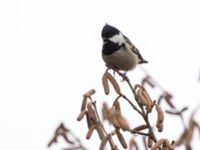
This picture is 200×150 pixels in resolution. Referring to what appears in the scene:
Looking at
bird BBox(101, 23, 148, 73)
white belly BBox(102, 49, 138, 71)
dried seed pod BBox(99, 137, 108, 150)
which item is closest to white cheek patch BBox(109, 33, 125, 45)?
bird BBox(101, 23, 148, 73)

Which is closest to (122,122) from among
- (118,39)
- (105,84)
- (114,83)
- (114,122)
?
(114,122)

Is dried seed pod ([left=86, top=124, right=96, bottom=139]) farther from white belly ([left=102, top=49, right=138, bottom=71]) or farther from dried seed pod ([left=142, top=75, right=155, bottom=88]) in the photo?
white belly ([left=102, top=49, right=138, bottom=71])

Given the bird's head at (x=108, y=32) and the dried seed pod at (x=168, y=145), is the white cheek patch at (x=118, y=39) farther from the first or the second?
the dried seed pod at (x=168, y=145)

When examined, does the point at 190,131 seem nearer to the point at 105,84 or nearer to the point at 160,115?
the point at 160,115

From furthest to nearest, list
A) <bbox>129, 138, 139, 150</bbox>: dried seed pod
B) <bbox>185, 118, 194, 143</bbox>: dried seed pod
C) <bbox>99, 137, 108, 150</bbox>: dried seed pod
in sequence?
<bbox>129, 138, 139, 150</bbox>: dried seed pod, <bbox>99, 137, 108, 150</bbox>: dried seed pod, <bbox>185, 118, 194, 143</bbox>: dried seed pod

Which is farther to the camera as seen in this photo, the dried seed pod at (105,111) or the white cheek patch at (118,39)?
the white cheek patch at (118,39)

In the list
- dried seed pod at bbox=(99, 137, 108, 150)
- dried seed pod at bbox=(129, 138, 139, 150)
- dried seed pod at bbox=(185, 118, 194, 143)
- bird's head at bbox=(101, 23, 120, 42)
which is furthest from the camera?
bird's head at bbox=(101, 23, 120, 42)

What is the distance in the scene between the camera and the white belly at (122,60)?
5367 millimetres

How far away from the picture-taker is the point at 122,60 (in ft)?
18.2

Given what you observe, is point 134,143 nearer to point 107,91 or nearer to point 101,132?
point 101,132

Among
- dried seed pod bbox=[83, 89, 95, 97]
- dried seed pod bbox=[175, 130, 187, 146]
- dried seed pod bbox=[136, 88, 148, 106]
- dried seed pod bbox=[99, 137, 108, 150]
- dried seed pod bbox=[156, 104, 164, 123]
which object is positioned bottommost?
dried seed pod bbox=[175, 130, 187, 146]

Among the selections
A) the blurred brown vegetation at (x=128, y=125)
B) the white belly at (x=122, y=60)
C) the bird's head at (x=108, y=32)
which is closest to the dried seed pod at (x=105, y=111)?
the blurred brown vegetation at (x=128, y=125)

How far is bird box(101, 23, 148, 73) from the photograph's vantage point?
5238 millimetres

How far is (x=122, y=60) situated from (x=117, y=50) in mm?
123
